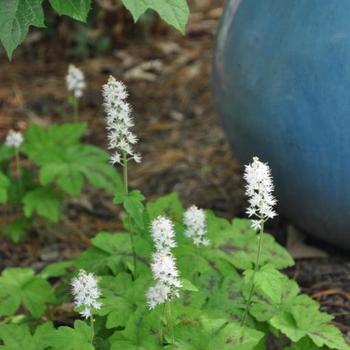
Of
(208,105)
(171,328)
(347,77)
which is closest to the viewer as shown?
(171,328)

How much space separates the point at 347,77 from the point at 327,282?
0.79 m

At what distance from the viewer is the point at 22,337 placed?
2.58 metres

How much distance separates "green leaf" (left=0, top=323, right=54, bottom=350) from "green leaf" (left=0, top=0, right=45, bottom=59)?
0.80m

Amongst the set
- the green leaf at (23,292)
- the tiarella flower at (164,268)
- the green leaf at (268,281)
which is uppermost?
the tiarella flower at (164,268)

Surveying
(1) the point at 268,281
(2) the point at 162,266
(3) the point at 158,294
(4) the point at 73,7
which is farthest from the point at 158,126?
(2) the point at 162,266

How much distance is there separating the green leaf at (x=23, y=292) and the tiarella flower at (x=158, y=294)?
2.19 ft

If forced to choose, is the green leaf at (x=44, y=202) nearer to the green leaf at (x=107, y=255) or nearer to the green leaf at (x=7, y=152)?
the green leaf at (x=7, y=152)

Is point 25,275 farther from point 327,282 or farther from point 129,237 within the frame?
point 327,282

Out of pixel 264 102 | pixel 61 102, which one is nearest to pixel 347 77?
pixel 264 102

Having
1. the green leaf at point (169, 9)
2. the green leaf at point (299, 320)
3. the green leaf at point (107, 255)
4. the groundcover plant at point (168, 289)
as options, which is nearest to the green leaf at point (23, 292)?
the groundcover plant at point (168, 289)

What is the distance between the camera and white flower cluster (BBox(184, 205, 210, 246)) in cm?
260

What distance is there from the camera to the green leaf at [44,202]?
3.43 metres

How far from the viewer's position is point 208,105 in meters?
4.97

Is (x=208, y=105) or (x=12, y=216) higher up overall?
(x=208, y=105)
